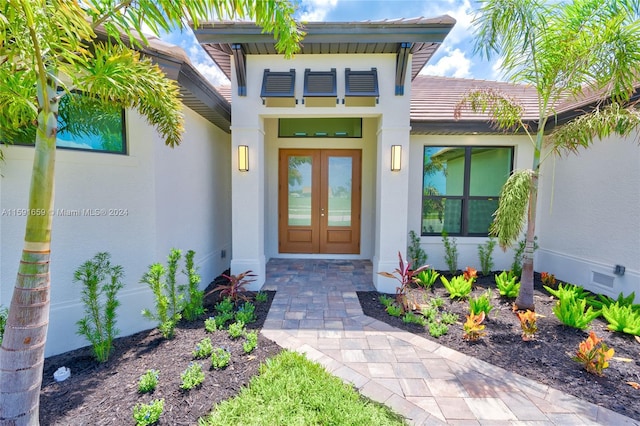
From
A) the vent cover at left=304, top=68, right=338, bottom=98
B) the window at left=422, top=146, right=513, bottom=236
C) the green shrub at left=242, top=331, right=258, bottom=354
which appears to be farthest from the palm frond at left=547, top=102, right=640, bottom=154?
the green shrub at left=242, top=331, right=258, bottom=354

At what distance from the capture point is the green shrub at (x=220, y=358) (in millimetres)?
2869

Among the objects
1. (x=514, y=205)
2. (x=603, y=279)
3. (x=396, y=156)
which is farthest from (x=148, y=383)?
(x=603, y=279)

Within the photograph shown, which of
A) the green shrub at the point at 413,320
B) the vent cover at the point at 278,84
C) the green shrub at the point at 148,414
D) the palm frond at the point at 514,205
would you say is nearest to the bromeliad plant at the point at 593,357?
the palm frond at the point at 514,205

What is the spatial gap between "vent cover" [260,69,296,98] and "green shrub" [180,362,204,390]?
4.13m

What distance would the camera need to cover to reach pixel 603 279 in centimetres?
496

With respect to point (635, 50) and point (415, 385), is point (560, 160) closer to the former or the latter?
point (635, 50)

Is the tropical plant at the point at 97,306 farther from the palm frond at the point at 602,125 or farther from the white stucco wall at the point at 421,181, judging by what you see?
the palm frond at the point at 602,125

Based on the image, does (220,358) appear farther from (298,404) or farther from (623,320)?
(623,320)

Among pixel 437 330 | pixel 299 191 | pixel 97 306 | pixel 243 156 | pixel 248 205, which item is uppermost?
pixel 243 156

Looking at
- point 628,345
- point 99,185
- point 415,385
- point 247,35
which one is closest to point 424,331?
point 415,385

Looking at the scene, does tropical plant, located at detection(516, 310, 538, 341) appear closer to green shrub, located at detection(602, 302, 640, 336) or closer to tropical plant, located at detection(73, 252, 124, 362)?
green shrub, located at detection(602, 302, 640, 336)

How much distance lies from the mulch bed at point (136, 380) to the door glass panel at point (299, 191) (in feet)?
13.6

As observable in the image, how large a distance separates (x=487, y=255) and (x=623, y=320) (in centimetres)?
263

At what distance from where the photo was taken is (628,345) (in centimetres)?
342
